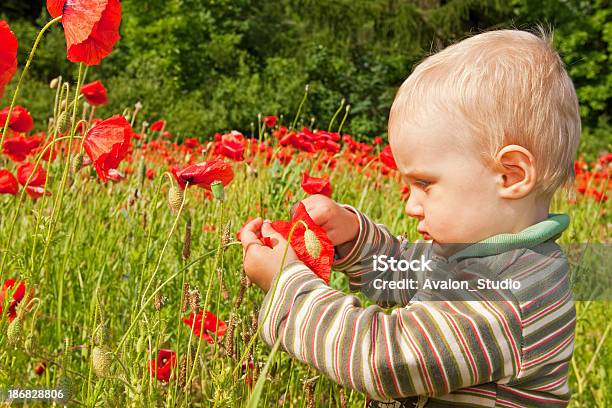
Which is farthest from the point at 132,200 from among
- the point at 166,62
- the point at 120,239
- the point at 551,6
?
the point at 551,6

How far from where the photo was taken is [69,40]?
80 centimetres

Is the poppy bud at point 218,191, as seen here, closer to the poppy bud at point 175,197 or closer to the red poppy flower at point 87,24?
the poppy bud at point 175,197

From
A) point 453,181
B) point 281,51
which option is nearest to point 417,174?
point 453,181

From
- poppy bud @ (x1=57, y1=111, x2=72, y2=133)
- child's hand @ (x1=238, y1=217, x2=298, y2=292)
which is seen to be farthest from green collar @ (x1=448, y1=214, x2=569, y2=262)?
poppy bud @ (x1=57, y1=111, x2=72, y2=133)

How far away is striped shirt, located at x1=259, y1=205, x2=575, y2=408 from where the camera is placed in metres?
0.81

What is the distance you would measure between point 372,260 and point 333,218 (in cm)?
11

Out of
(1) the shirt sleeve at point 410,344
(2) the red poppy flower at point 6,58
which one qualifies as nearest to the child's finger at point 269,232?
(1) the shirt sleeve at point 410,344

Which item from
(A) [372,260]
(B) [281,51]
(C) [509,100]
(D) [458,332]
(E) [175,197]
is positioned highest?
(C) [509,100]

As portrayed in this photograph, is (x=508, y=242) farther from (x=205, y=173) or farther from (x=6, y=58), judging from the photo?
(x=6, y=58)

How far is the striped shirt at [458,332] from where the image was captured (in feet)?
2.67

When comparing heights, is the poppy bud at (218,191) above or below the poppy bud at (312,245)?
above

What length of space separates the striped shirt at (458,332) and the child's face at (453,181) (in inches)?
1.1

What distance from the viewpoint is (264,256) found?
94cm

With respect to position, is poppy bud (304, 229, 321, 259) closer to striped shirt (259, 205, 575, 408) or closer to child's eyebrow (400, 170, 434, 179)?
striped shirt (259, 205, 575, 408)
